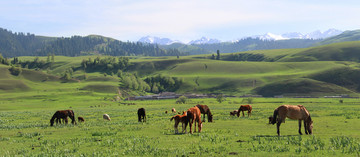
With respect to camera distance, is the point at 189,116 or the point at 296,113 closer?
the point at 296,113

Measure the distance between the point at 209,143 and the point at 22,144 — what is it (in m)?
15.9

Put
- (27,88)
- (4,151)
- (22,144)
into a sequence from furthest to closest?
(27,88) → (22,144) → (4,151)

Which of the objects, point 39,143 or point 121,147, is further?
point 39,143

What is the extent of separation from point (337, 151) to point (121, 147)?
15189 millimetres

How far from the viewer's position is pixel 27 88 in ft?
572

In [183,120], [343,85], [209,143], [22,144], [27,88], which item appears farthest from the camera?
[343,85]

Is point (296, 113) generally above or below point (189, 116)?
above

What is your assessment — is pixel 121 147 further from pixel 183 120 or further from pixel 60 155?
pixel 183 120

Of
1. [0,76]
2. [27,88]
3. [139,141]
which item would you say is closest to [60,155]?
[139,141]

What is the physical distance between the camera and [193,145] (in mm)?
21875

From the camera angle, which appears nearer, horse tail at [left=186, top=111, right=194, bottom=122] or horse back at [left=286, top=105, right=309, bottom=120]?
horse back at [left=286, top=105, right=309, bottom=120]

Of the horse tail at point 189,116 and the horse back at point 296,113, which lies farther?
the horse tail at point 189,116

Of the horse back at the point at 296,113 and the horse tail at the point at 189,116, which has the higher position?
the horse back at the point at 296,113

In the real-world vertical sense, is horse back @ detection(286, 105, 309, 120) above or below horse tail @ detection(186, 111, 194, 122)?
above
